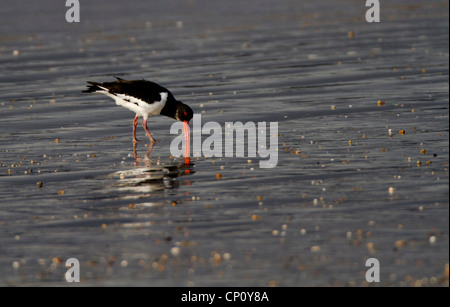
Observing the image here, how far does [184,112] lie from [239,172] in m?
3.39

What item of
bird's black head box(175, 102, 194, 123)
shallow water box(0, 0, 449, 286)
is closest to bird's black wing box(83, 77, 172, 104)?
bird's black head box(175, 102, 194, 123)

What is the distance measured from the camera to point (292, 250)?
8844 mm

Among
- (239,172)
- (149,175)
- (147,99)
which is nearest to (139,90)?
(147,99)

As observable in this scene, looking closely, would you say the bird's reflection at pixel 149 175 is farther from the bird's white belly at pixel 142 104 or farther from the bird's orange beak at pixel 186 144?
the bird's white belly at pixel 142 104

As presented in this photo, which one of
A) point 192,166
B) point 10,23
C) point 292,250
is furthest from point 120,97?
point 10,23

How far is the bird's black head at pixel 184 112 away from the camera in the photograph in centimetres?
1546

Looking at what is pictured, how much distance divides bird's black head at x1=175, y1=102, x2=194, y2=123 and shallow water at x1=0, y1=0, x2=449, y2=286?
59 centimetres

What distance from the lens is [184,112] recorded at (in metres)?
15.5

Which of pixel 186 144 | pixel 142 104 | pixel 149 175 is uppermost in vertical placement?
pixel 142 104

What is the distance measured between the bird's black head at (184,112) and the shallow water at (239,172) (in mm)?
589

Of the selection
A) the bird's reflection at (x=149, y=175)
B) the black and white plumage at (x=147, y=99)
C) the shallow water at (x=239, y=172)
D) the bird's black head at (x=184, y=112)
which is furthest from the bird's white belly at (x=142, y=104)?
the bird's reflection at (x=149, y=175)

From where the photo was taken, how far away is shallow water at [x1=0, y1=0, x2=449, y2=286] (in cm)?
866

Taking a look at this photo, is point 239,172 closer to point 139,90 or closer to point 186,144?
point 186,144

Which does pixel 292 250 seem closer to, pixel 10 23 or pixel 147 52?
pixel 147 52
